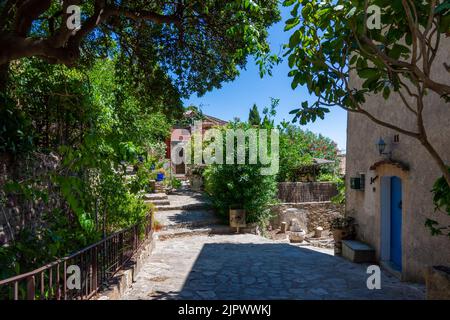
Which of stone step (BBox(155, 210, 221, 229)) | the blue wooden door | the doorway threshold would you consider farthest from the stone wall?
the blue wooden door

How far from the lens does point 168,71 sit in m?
8.44

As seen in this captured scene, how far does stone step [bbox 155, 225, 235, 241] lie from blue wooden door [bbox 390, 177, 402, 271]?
5919 mm

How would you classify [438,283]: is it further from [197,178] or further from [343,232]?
[197,178]

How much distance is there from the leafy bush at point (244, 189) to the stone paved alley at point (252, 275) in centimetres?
264

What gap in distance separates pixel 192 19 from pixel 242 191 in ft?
21.4

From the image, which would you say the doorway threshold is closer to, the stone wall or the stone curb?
the stone curb

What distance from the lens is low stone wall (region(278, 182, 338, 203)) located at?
16422mm

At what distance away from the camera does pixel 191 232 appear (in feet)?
35.7

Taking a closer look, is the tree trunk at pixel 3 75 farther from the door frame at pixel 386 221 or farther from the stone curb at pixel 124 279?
the door frame at pixel 386 221

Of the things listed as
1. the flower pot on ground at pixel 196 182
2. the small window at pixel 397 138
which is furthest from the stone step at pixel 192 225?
the small window at pixel 397 138

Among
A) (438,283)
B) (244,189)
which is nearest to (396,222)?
(438,283)

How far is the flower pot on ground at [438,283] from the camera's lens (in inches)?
149

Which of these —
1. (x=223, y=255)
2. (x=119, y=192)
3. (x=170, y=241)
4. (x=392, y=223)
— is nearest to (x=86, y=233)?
(x=119, y=192)

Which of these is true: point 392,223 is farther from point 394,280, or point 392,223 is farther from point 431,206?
point 431,206
